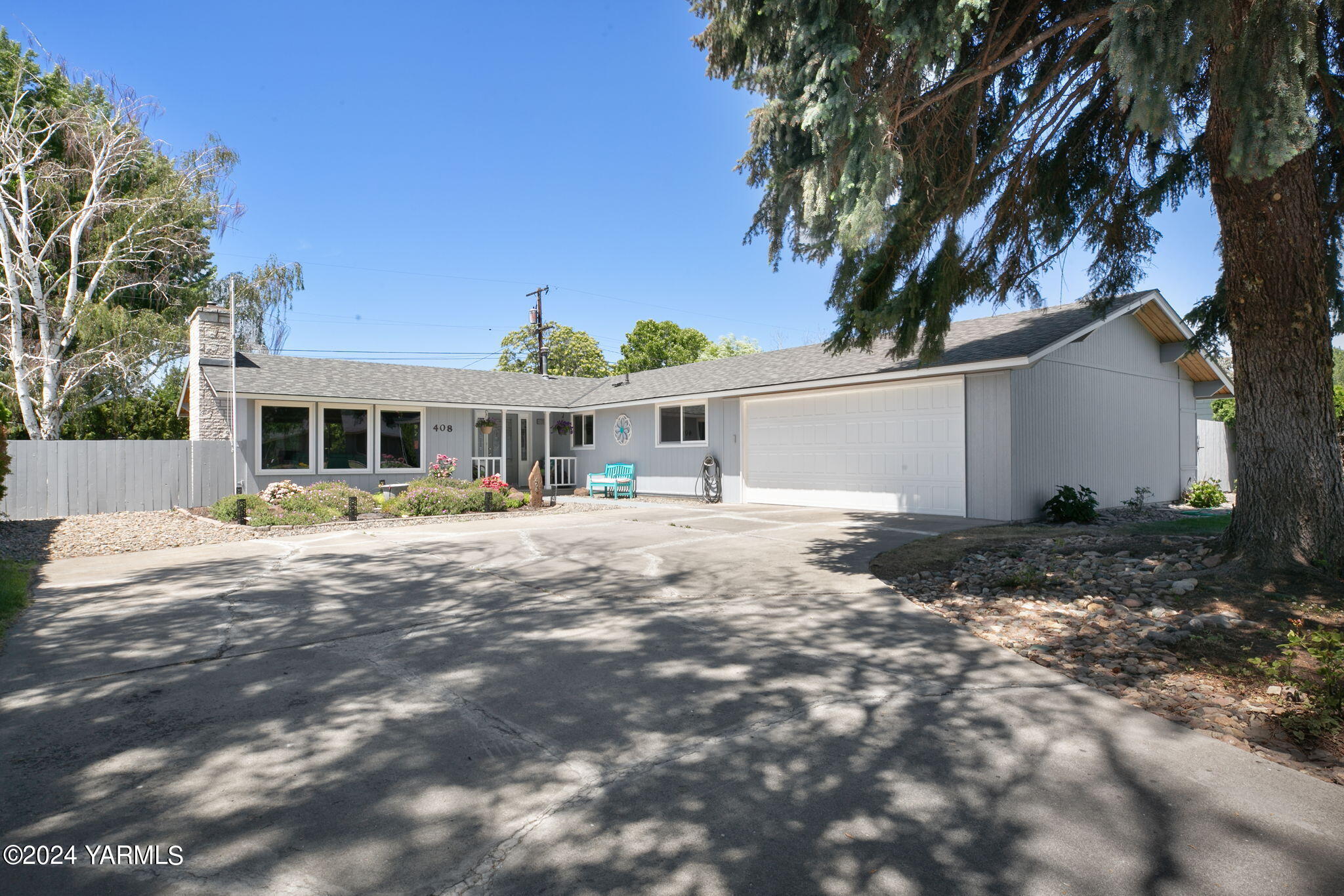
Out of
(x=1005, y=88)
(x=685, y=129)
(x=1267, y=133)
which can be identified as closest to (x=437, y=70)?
(x=685, y=129)

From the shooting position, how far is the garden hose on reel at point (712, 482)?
17625 millimetres

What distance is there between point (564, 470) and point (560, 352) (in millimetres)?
26393

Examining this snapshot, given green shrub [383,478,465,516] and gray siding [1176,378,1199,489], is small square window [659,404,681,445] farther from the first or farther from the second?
gray siding [1176,378,1199,489]

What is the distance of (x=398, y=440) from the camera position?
18172 millimetres

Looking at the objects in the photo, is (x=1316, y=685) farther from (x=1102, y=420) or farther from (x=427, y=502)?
(x=427, y=502)

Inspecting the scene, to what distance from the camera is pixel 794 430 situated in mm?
16156

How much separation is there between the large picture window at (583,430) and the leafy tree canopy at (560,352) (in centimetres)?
2490

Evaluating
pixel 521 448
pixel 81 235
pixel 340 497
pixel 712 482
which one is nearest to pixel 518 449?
pixel 521 448

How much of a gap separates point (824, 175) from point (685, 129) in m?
13.1

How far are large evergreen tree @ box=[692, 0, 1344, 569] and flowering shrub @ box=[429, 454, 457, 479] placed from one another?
10.8 m

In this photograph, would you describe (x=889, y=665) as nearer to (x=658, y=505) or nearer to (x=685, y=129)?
(x=658, y=505)

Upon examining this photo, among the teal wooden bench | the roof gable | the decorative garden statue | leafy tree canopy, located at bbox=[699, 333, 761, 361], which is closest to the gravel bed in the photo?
the decorative garden statue

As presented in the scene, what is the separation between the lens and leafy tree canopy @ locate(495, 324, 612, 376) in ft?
155

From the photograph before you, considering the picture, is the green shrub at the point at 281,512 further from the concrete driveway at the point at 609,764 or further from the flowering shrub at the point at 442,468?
the concrete driveway at the point at 609,764
